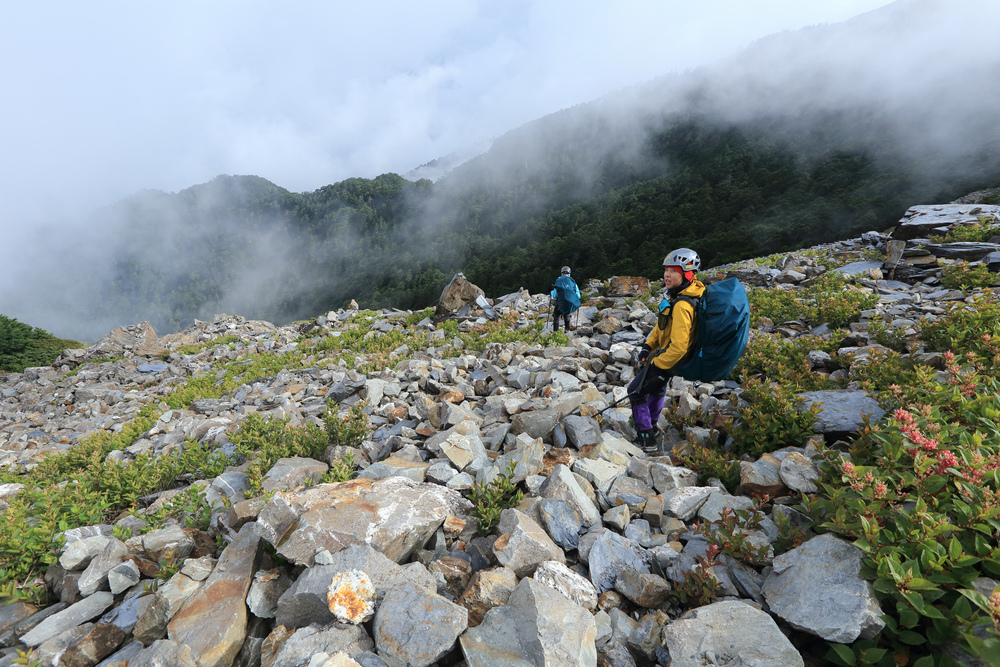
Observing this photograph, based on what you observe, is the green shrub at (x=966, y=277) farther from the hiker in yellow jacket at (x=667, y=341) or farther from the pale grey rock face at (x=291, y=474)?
the pale grey rock face at (x=291, y=474)

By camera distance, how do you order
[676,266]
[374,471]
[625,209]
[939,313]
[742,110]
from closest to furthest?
[374,471]
[676,266]
[939,313]
[625,209]
[742,110]

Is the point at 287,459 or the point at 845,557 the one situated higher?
the point at 287,459

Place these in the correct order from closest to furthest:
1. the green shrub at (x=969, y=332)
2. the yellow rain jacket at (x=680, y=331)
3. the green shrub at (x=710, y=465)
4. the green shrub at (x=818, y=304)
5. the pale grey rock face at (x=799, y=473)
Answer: the pale grey rock face at (x=799, y=473) → the green shrub at (x=710, y=465) → the green shrub at (x=969, y=332) → the yellow rain jacket at (x=680, y=331) → the green shrub at (x=818, y=304)

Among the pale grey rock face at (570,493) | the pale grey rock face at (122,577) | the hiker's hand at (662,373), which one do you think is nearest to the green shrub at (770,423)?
the hiker's hand at (662,373)

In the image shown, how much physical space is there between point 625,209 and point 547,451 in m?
112

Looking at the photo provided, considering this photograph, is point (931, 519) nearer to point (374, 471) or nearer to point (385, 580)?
point (385, 580)

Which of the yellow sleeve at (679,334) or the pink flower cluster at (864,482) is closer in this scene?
the pink flower cluster at (864,482)

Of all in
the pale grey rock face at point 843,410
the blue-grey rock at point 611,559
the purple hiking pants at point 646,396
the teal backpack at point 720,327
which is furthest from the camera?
the purple hiking pants at point 646,396

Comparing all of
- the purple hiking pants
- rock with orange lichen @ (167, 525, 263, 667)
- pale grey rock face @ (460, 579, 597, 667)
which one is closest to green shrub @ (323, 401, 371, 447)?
rock with orange lichen @ (167, 525, 263, 667)

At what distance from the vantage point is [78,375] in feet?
60.1

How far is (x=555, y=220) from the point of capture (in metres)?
121

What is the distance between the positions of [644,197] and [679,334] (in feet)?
368

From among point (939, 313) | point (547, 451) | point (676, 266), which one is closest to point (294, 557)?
point (547, 451)

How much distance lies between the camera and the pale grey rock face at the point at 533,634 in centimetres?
244
